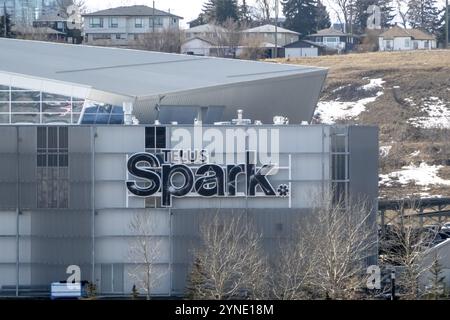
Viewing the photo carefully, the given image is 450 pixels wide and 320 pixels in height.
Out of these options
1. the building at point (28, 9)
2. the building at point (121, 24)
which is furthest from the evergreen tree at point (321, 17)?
the building at point (28, 9)

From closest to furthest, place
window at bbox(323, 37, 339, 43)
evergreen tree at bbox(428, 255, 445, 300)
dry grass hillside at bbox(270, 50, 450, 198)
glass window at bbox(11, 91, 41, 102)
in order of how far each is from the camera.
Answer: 1. evergreen tree at bbox(428, 255, 445, 300)
2. glass window at bbox(11, 91, 41, 102)
3. dry grass hillside at bbox(270, 50, 450, 198)
4. window at bbox(323, 37, 339, 43)

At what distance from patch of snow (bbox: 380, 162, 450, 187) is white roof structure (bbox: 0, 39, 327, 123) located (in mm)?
15040

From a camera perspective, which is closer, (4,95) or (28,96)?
(28,96)

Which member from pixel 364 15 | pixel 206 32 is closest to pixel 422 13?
pixel 364 15

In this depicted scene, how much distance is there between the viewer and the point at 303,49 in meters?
88.5

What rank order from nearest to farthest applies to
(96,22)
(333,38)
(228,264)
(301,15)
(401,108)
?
1. (228,264)
2. (401,108)
3. (96,22)
4. (333,38)
5. (301,15)

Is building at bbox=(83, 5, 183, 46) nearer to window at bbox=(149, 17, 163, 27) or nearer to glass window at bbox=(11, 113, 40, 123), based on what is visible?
window at bbox=(149, 17, 163, 27)

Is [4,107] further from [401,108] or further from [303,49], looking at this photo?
[303,49]

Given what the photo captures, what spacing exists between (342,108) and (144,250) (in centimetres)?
3764

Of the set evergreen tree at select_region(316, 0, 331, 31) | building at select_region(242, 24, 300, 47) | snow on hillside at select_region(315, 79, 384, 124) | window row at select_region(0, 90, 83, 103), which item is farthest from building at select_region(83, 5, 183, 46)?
window row at select_region(0, 90, 83, 103)

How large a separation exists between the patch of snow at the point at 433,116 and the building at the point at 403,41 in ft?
84.9

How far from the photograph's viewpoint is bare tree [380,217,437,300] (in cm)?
2662

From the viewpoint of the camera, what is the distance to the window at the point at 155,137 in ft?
99.7

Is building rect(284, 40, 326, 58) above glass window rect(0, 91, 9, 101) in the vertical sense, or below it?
above
